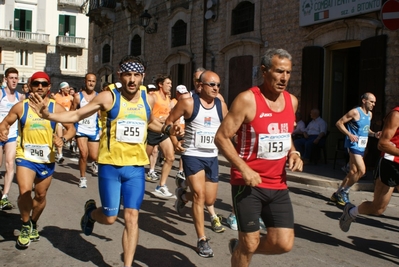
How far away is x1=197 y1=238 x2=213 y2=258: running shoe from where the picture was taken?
5082mm


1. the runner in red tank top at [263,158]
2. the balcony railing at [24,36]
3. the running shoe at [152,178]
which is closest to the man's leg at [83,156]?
the running shoe at [152,178]

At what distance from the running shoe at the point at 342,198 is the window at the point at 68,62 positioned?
4596 cm

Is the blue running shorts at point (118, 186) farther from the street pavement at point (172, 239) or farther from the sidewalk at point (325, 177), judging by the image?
the sidewalk at point (325, 177)

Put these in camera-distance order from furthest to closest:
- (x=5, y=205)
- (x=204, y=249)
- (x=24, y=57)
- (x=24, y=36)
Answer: (x=24, y=57), (x=24, y=36), (x=5, y=205), (x=204, y=249)

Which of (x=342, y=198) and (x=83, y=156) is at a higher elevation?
(x=83, y=156)

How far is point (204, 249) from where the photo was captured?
16.8ft

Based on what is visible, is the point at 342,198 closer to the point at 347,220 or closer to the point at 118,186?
the point at 347,220

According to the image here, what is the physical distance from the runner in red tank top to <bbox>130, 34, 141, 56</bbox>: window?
67.3 ft

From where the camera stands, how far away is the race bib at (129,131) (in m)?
4.66

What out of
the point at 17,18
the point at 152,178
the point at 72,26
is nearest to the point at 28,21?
the point at 17,18

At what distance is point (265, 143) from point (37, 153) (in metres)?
2.70

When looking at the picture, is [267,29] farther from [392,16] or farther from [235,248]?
[235,248]

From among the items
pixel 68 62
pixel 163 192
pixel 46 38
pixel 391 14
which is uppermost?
pixel 46 38

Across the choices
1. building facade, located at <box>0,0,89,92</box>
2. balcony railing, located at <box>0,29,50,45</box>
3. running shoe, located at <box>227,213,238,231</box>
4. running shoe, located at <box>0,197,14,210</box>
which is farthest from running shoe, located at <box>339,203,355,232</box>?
balcony railing, located at <box>0,29,50,45</box>
